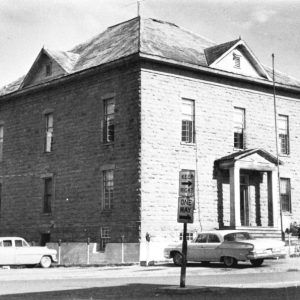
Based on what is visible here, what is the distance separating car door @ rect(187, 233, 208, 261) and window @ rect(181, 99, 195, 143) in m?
6.54

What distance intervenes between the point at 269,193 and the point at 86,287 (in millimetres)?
16836

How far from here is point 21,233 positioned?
113 feet

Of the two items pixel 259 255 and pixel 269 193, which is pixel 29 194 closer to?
pixel 269 193

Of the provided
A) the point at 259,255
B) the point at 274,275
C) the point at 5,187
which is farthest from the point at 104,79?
the point at 274,275

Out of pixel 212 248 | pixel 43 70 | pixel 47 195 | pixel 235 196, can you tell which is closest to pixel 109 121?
pixel 47 195

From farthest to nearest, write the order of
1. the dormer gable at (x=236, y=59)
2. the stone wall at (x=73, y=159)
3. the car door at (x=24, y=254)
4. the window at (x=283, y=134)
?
the window at (x=283, y=134), the dormer gable at (x=236, y=59), the stone wall at (x=73, y=159), the car door at (x=24, y=254)

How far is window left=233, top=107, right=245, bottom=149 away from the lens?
3183cm

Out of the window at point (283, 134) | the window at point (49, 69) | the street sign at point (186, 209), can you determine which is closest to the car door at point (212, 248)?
the street sign at point (186, 209)

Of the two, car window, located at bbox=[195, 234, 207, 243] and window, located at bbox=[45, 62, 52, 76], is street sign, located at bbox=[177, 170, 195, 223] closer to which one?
car window, located at bbox=[195, 234, 207, 243]

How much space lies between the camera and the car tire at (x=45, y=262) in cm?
2716

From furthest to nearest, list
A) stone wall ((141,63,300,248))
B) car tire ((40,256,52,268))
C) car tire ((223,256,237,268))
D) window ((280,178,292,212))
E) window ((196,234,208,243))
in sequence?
window ((280,178,292,212)) → stone wall ((141,63,300,248)) → car tire ((40,256,52,268)) → window ((196,234,208,243)) → car tire ((223,256,237,268))

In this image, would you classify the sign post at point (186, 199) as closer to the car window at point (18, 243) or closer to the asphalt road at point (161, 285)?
the asphalt road at point (161, 285)

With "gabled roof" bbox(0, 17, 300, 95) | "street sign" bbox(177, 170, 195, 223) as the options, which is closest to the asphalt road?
"street sign" bbox(177, 170, 195, 223)

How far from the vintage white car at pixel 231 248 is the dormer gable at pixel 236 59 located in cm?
1026
